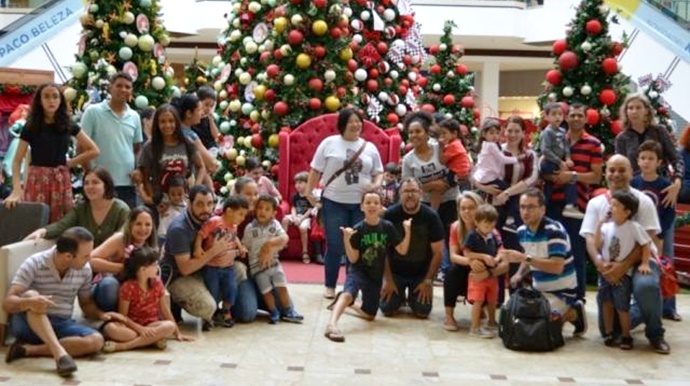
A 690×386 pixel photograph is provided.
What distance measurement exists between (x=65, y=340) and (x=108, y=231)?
941 mm

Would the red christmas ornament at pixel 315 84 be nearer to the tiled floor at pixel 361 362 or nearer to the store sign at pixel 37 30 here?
the tiled floor at pixel 361 362

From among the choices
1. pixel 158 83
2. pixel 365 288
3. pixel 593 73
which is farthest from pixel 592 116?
pixel 158 83

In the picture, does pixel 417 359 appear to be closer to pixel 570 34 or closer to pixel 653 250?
pixel 653 250

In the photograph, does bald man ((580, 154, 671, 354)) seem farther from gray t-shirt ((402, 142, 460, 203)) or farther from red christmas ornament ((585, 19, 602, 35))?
red christmas ornament ((585, 19, 602, 35))

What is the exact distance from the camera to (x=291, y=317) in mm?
6383

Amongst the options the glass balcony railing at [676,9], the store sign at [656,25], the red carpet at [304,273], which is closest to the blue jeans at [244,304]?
the red carpet at [304,273]

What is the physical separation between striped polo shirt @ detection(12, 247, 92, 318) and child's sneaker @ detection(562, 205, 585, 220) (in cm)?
371

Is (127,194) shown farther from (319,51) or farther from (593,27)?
(593,27)

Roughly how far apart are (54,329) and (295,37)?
554 cm

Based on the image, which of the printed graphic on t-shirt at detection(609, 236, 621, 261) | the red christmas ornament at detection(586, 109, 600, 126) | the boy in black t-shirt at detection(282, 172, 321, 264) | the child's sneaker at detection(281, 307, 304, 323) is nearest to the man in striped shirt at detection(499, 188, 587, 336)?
the printed graphic on t-shirt at detection(609, 236, 621, 261)

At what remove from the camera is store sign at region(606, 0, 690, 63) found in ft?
41.9

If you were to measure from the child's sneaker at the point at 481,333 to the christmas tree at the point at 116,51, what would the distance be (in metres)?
5.04

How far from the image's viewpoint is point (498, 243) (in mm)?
6344

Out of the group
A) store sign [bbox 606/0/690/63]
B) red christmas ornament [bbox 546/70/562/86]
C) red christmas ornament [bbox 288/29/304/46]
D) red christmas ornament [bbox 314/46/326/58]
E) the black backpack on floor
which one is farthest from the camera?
store sign [bbox 606/0/690/63]
